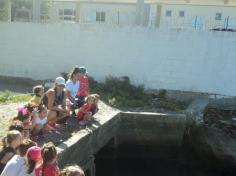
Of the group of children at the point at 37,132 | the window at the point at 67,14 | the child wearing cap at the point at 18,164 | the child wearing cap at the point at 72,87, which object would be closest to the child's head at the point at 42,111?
the group of children at the point at 37,132

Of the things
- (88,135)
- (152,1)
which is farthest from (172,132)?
(152,1)

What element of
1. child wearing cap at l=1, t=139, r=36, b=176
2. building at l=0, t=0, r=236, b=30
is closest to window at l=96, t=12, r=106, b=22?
building at l=0, t=0, r=236, b=30

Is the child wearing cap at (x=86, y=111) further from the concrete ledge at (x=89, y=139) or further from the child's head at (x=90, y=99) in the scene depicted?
the concrete ledge at (x=89, y=139)

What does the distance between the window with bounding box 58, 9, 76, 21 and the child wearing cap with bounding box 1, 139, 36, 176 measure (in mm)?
19568

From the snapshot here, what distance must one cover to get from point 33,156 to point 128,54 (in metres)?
9.24

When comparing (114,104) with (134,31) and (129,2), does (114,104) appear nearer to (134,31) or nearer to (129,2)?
(134,31)

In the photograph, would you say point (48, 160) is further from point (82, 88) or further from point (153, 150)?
point (153, 150)

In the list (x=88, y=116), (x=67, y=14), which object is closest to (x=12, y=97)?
(x=88, y=116)

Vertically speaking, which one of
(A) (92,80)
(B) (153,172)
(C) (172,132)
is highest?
(A) (92,80)

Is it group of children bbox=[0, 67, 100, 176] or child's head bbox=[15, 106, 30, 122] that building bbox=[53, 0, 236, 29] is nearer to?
group of children bbox=[0, 67, 100, 176]

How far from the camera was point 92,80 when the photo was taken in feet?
47.8

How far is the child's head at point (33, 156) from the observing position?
17.8 feet

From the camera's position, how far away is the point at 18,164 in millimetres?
5547

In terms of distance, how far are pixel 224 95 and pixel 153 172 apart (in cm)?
399
